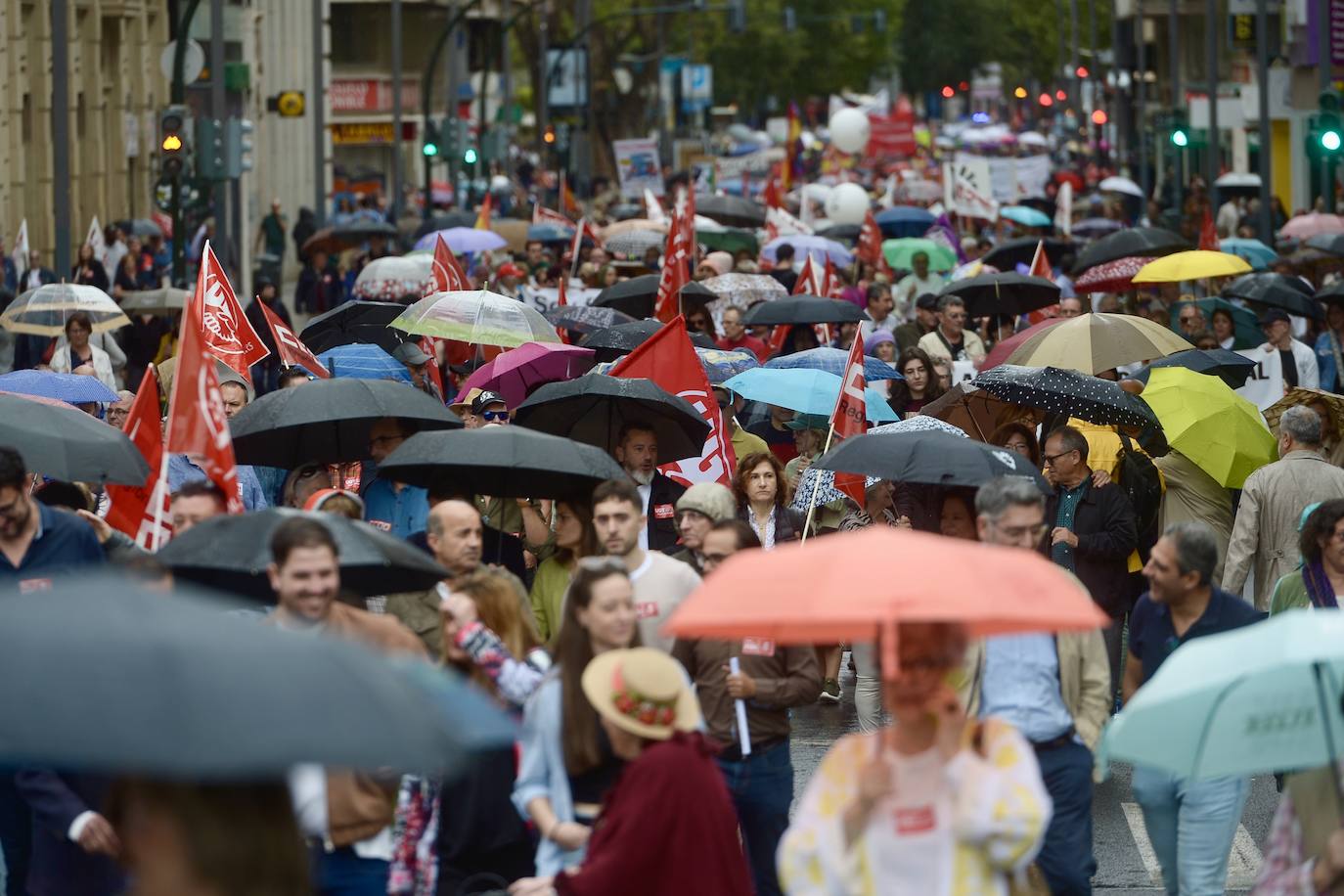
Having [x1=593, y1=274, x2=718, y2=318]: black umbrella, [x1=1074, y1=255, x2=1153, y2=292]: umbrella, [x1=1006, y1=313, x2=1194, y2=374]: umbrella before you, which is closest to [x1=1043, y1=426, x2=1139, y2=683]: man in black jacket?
[x1=1006, y1=313, x2=1194, y2=374]: umbrella

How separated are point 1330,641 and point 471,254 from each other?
934 inches

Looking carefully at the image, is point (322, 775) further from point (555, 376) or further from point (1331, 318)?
point (1331, 318)

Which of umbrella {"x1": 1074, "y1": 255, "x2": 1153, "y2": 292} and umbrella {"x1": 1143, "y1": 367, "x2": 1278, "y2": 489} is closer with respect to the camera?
umbrella {"x1": 1143, "y1": 367, "x2": 1278, "y2": 489}

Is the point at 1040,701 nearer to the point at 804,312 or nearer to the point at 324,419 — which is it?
the point at 324,419

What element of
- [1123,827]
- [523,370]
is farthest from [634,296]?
[1123,827]

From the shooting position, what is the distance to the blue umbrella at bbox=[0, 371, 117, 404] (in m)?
13.0

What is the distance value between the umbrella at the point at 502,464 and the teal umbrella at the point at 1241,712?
386 centimetres

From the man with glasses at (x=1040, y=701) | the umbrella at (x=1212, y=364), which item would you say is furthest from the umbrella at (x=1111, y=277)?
the man with glasses at (x=1040, y=701)

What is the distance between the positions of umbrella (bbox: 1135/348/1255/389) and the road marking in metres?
4.49

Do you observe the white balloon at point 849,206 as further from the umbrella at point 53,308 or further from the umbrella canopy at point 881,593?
the umbrella canopy at point 881,593

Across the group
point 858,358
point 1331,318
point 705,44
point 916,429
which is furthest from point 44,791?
point 705,44

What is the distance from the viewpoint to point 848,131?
64.1 m

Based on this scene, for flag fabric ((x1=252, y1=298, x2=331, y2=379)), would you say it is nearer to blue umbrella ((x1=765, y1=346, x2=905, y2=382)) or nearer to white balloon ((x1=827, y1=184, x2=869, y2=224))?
blue umbrella ((x1=765, y1=346, x2=905, y2=382))

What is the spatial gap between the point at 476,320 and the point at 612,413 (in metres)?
3.69
